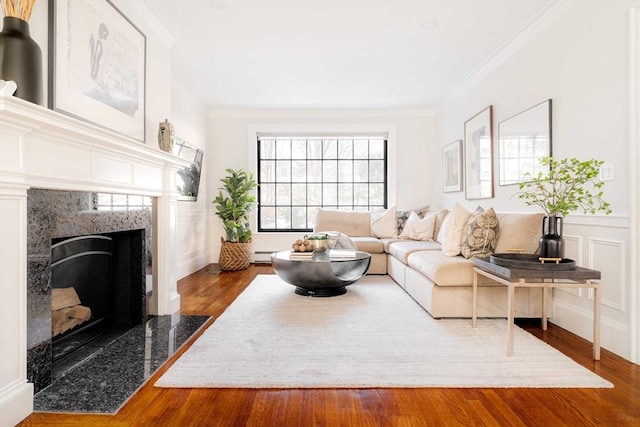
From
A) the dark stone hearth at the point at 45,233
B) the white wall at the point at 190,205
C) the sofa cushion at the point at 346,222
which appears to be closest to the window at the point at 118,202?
the dark stone hearth at the point at 45,233

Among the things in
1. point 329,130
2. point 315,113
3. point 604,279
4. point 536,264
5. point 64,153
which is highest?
point 315,113

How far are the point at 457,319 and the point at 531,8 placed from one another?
8.46ft

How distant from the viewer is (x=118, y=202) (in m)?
2.39

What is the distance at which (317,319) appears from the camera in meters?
2.81

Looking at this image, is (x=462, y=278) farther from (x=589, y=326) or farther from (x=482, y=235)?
(x=589, y=326)

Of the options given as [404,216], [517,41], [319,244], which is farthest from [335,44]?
[404,216]

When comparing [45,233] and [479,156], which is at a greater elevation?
[479,156]

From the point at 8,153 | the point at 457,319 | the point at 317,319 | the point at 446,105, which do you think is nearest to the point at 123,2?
the point at 8,153

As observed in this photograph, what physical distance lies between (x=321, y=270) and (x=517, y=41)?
9.37 feet

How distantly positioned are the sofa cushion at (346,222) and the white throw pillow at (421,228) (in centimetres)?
64

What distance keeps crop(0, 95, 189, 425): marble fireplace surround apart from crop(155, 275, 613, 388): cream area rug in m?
0.60

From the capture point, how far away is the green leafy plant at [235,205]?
5312 millimetres

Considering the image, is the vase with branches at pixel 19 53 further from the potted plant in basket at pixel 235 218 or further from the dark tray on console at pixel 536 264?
the potted plant in basket at pixel 235 218

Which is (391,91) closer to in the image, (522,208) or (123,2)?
(522,208)
